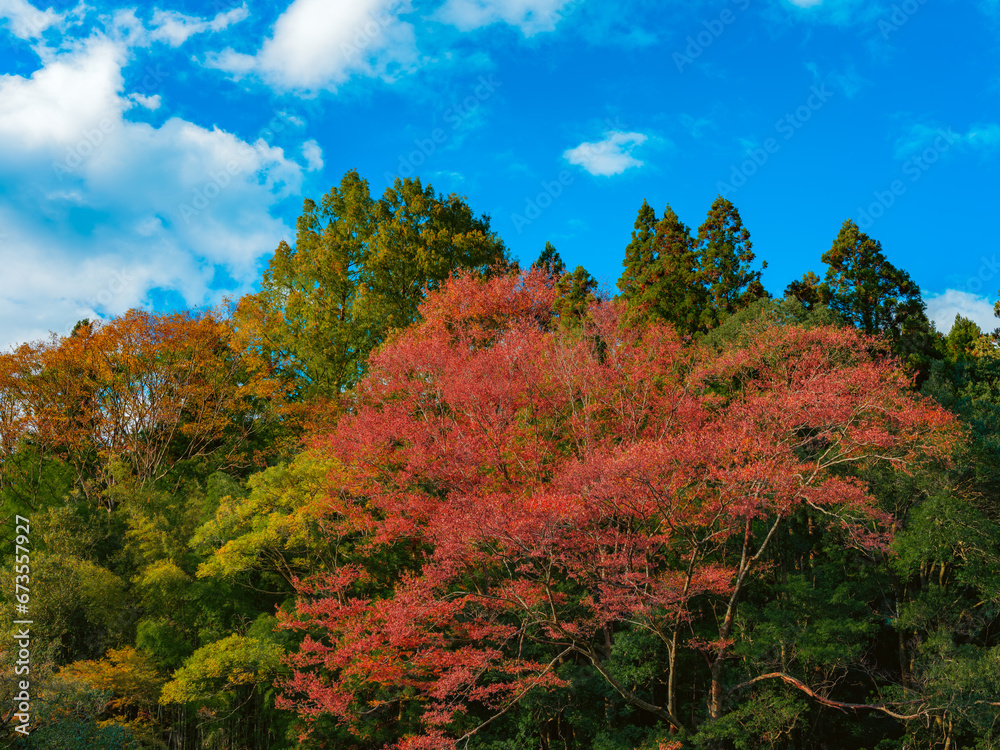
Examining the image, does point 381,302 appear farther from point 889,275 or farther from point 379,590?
point 889,275

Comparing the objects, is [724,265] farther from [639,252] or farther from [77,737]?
[77,737]

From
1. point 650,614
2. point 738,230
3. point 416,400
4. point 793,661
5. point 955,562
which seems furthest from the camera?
point 738,230

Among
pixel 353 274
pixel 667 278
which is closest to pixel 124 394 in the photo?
pixel 353 274

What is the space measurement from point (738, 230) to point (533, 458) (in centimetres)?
1458

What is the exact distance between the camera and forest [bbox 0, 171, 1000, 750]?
10.4 metres

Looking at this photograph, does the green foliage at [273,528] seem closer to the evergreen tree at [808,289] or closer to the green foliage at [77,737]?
the green foliage at [77,737]

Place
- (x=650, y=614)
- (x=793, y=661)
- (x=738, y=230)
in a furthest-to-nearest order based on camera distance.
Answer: (x=738, y=230) < (x=793, y=661) < (x=650, y=614)

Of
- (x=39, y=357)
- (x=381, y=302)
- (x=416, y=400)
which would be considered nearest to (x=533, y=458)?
(x=416, y=400)

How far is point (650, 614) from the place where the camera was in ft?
35.4

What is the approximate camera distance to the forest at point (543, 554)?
10.4 m

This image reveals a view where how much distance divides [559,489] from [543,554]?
44.2 inches

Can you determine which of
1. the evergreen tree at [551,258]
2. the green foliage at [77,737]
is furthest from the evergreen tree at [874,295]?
the green foliage at [77,737]

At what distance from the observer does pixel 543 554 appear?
415 inches

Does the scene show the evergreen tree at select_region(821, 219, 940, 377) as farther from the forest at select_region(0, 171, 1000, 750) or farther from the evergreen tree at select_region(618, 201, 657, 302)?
the evergreen tree at select_region(618, 201, 657, 302)
